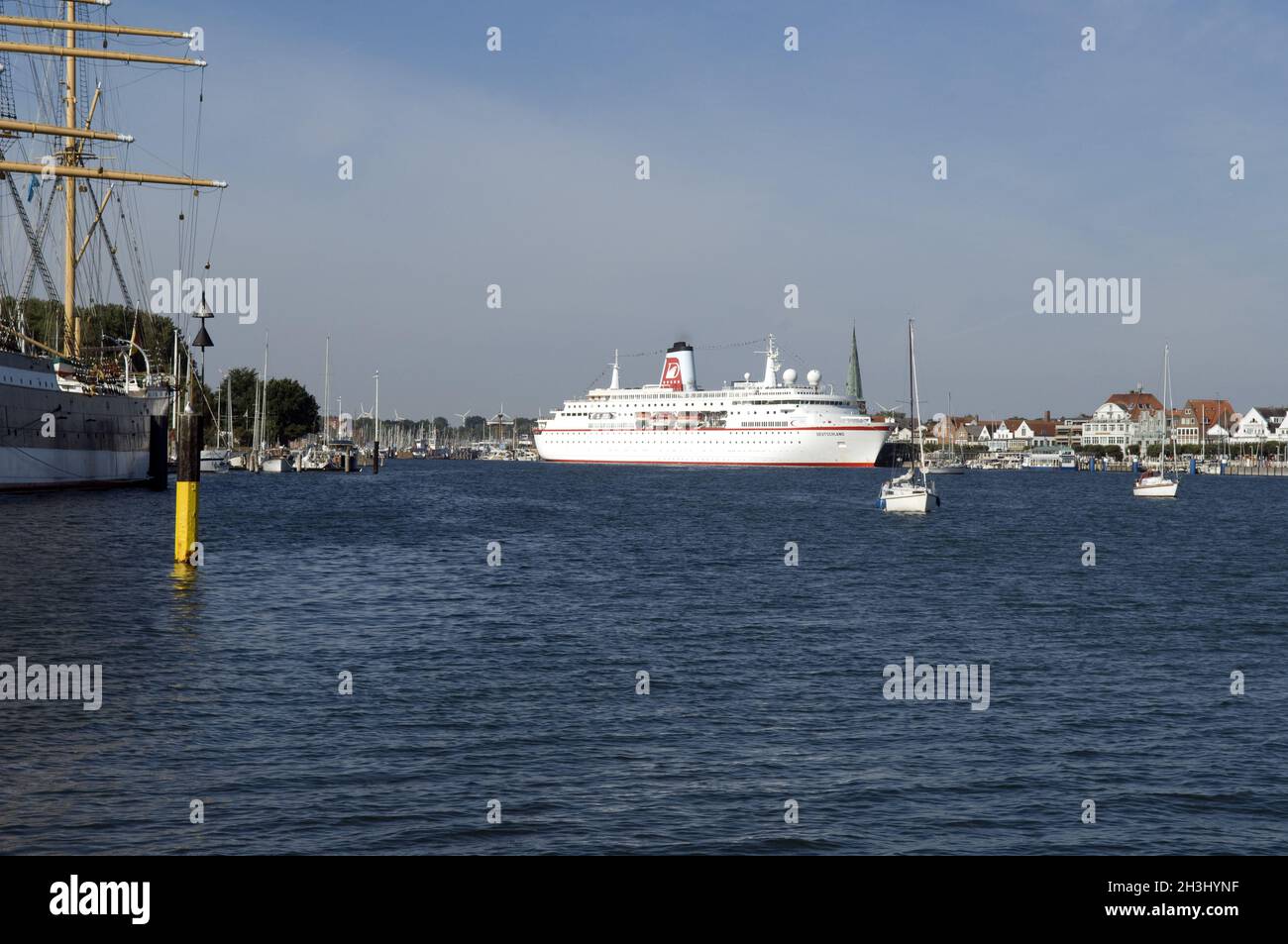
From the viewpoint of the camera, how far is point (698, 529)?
204 ft

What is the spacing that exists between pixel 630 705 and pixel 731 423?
153109 mm

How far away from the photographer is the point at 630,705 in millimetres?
20125

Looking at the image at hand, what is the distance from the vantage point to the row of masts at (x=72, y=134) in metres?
68.3

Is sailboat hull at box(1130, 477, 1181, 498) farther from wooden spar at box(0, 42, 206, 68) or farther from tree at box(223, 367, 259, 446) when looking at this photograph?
tree at box(223, 367, 259, 446)

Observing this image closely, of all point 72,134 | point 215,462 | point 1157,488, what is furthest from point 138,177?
point 1157,488

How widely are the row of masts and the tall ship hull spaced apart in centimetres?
614

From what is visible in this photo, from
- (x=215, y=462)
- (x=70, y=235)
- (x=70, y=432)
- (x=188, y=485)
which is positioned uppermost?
(x=70, y=235)

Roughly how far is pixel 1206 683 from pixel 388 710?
14737mm

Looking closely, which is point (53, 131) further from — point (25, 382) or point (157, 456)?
point (157, 456)

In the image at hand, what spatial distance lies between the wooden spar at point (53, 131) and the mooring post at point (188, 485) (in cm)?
4171

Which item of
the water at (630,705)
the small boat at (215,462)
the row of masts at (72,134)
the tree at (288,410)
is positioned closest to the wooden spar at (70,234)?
the row of masts at (72,134)

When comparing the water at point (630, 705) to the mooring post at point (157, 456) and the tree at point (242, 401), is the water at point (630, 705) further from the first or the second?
the tree at point (242, 401)

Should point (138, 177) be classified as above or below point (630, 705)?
above
